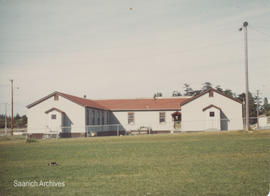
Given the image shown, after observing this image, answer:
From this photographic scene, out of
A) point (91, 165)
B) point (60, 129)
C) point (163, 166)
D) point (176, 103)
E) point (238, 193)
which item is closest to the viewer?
point (238, 193)

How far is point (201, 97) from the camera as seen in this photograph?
45.8 m

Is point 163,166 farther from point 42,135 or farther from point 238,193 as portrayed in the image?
point 42,135

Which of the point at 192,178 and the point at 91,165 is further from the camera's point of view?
the point at 91,165

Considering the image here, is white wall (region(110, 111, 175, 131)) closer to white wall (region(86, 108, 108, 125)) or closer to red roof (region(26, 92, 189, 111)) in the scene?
red roof (region(26, 92, 189, 111))

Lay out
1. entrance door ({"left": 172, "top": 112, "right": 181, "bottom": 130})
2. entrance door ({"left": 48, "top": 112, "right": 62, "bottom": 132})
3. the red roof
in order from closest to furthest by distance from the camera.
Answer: entrance door ({"left": 48, "top": 112, "right": 62, "bottom": 132}) < entrance door ({"left": 172, "top": 112, "right": 181, "bottom": 130}) < the red roof

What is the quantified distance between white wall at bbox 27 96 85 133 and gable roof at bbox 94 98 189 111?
10077 millimetres

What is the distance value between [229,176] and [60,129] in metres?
38.0

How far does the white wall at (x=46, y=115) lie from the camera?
44.1 m

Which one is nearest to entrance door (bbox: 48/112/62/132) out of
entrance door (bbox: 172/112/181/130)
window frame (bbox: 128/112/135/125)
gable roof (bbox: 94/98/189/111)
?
gable roof (bbox: 94/98/189/111)

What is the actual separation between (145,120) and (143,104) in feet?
10.9

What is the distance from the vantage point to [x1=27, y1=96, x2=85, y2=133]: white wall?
44125mm

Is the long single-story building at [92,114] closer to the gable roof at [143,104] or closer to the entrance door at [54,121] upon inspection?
the entrance door at [54,121]

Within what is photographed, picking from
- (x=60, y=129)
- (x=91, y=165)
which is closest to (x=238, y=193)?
(x=91, y=165)

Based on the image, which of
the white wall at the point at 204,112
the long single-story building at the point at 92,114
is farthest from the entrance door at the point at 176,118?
→ the white wall at the point at 204,112
